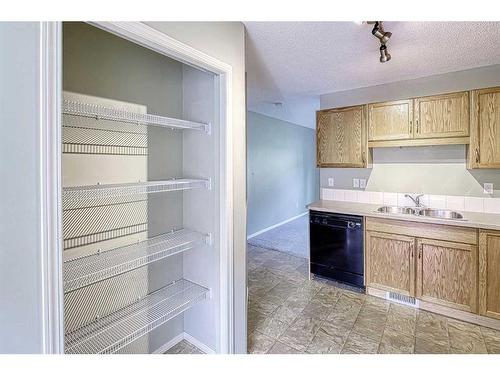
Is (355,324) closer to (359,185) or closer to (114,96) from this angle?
(359,185)

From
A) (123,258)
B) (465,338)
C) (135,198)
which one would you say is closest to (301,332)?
(465,338)

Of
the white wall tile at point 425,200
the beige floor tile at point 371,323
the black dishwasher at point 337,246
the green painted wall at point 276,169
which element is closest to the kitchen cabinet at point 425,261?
the black dishwasher at point 337,246

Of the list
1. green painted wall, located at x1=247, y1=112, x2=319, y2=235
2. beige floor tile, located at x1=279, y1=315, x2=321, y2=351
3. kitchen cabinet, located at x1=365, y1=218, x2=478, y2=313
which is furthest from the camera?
green painted wall, located at x1=247, y1=112, x2=319, y2=235

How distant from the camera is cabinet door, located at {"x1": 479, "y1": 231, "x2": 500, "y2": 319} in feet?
7.36

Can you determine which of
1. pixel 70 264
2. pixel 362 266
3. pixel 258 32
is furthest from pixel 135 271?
pixel 362 266

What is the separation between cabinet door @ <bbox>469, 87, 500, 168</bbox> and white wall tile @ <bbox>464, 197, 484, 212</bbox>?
0.44 m

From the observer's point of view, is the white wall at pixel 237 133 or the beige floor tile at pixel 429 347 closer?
the white wall at pixel 237 133

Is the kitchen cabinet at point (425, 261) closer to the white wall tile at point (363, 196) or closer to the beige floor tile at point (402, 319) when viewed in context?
the beige floor tile at point (402, 319)

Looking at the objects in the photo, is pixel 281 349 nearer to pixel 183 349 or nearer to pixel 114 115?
pixel 183 349

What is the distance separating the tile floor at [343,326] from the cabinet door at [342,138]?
4.96 ft

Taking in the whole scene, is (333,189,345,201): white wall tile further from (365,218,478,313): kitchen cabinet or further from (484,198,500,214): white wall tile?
(484,198,500,214): white wall tile

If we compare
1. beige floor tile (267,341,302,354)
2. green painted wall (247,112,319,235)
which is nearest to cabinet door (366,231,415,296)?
beige floor tile (267,341,302,354)

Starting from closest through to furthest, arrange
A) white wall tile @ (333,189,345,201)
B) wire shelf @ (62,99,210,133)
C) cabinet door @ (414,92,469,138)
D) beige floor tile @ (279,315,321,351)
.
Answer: wire shelf @ (62,99,210,133)
beige floor tile @ (279,315,321,351)
cabinet door @ (414,92,469,138)
white wall tile @ (333,189,345,201)

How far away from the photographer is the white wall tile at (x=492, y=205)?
2.67 metres
